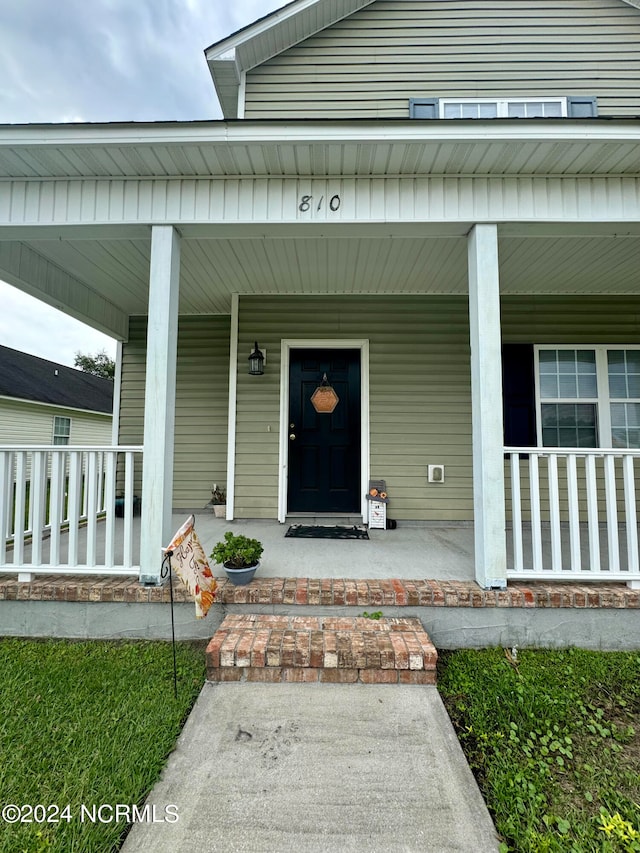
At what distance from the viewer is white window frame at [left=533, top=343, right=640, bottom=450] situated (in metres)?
4.21

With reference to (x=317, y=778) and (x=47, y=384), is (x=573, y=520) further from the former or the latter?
(x=47, y=384)

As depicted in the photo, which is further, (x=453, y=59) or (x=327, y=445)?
(x=327, y=445)

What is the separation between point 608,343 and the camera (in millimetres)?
4312

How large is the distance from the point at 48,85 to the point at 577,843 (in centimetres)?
1477

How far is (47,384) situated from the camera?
13.6 meters

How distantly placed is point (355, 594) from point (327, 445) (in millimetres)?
2177

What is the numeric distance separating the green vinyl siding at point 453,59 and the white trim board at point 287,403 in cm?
239

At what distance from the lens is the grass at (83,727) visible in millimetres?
1281

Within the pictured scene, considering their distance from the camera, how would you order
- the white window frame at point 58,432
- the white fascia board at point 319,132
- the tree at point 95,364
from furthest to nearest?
the tree at point 95,364 → the white window frame at point 58,432 → the white fascia board at point 319,132

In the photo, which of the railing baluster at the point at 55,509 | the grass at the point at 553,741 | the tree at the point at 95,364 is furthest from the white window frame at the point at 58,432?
the tree at the point at 95,364

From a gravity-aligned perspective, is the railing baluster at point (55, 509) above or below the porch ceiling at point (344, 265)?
below

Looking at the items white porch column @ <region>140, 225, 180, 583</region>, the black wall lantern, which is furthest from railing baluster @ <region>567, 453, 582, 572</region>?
the black wall lantern

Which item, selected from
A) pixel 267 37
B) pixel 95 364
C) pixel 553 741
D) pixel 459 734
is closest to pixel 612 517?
pixel 553 741

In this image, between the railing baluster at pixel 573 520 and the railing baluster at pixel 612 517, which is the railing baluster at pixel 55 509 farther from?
the railing baluster at pixel 612 517
